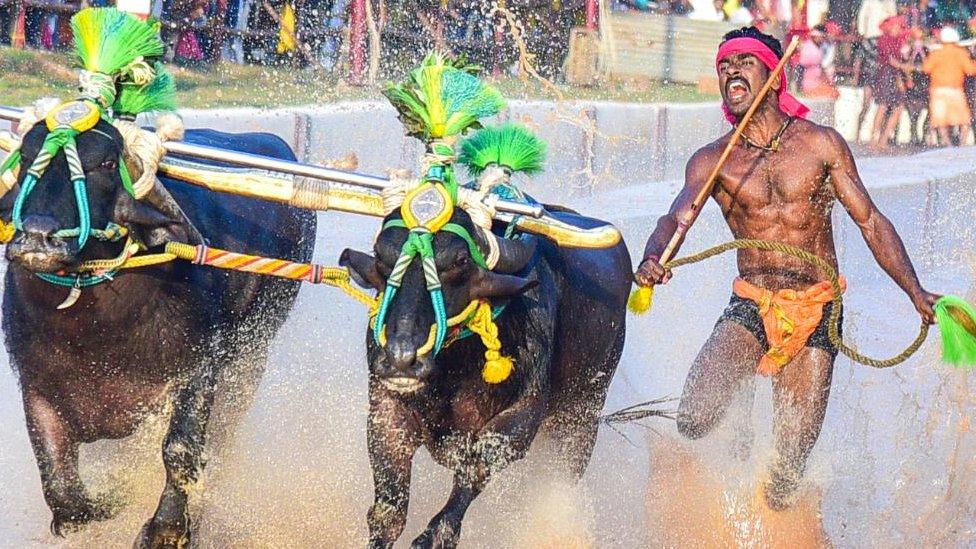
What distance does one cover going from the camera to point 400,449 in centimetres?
554

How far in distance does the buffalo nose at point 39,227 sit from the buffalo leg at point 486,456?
1564 mm

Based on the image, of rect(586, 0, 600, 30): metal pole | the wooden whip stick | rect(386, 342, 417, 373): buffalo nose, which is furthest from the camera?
rect(586, 0, 600, 30): metal pole

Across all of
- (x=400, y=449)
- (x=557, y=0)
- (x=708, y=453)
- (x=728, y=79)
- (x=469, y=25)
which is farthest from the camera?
(x=557, y=0)

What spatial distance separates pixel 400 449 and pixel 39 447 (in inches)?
50.9

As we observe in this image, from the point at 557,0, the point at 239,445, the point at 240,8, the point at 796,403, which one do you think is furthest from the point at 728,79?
the point at 557,0

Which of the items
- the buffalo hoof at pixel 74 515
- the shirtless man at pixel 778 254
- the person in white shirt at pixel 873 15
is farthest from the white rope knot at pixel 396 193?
the person in white shirt at pixel 873 15

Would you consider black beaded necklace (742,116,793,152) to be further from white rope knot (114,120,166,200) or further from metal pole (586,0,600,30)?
metal pole (586,0,600,30)

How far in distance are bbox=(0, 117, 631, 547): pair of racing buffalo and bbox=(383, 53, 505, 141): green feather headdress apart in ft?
1.13

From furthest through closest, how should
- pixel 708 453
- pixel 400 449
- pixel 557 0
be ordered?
pixel 557 0 → pixel 708 453 → pixel 400 449

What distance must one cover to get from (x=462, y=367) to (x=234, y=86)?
8.37m

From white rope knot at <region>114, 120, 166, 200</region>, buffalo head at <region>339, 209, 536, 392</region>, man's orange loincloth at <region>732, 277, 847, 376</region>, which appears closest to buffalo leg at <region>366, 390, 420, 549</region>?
buffalo head at <region>339, 209, 536, 392</region>

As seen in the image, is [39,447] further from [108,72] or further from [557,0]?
[557,0]

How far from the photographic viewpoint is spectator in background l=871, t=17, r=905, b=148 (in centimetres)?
1833

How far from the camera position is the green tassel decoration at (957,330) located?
5.98m
